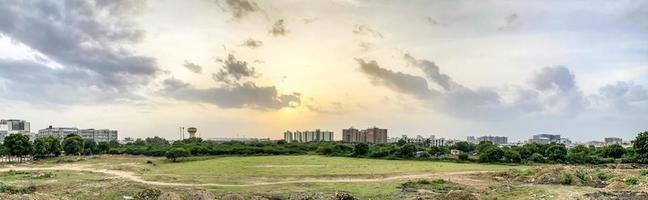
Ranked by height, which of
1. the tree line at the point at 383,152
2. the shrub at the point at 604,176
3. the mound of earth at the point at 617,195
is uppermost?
the mound of earth at the point at 617,195

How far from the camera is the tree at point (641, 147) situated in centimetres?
8575

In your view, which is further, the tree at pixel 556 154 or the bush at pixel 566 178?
the tree at pixel 556 154

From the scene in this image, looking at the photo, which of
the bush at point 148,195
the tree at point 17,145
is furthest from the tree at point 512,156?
the tree at point 17,145

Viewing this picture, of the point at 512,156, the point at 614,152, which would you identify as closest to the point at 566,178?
the point at 512,156

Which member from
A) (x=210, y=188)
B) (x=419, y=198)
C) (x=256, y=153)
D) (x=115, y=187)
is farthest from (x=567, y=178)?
(x=256, y=153)

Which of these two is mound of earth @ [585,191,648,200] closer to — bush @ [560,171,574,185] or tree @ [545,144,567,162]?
bush @ [560,171,574,185]

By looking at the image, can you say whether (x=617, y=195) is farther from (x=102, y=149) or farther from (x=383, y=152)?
(x=102, y=149)

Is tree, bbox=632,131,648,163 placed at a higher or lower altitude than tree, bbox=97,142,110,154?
higher

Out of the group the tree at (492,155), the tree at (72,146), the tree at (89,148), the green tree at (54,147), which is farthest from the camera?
the tree at (89,148)

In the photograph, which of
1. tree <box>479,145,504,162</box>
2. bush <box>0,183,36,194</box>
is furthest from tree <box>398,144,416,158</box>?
bush <box>0,183,36,194</box>

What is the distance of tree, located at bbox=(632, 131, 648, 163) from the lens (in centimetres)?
8575

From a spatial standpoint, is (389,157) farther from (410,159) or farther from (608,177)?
(608,177)

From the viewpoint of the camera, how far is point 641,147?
86750mm

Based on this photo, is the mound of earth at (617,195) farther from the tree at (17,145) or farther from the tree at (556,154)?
the tree at (17,145)
